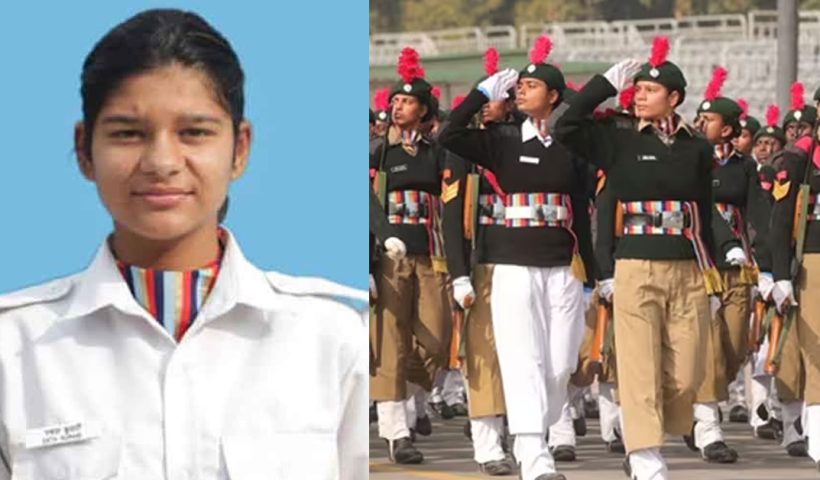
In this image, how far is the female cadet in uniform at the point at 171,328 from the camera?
3344 mm

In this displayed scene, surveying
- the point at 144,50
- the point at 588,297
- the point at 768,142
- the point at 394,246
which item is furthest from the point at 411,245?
the point at 144,50

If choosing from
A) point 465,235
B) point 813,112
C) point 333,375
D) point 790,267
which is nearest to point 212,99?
point 333,375

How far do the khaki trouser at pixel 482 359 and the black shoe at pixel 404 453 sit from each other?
0.72m

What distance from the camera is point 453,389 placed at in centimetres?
1559

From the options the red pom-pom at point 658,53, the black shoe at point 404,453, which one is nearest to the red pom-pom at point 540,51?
the red pom-pom at point 658,53

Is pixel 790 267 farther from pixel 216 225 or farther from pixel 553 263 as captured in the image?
pixel 216 225

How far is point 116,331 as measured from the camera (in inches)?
133

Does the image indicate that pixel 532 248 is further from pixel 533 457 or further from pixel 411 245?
pixel 411 245

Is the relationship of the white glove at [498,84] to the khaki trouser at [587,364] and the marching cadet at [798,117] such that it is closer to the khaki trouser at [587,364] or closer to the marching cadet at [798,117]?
the khaki trouser at [587,364]

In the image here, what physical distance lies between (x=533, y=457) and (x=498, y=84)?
155 centimetres

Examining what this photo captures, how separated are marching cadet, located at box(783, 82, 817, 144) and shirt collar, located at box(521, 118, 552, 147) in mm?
3906

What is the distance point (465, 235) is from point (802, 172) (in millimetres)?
1695

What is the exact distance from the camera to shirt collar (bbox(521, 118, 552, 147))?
10.7 metres

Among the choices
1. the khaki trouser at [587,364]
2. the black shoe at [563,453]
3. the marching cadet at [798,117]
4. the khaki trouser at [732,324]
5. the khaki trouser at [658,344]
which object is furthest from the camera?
the marching cadet at [798,117]
